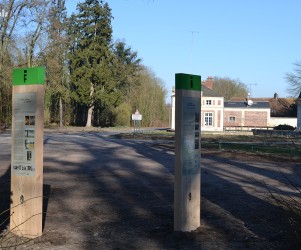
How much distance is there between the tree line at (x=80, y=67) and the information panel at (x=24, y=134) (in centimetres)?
3476

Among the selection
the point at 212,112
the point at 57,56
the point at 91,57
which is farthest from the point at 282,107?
the point at 57,56

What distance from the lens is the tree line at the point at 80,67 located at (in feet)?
141

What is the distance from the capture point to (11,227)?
630 cm

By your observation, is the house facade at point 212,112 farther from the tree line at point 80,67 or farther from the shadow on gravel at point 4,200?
the shadow on gravel at point 4,200

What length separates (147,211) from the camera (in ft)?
25.9

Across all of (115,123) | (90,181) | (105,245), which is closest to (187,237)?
(105,245)

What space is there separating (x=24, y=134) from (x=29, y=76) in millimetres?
788

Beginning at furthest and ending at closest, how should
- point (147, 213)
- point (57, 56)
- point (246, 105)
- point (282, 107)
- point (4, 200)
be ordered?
point (282, 107) < point (246, 105) < point (57, 56) < point (4, 200) < point (147, 213)

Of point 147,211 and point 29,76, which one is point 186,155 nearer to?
point 147,211

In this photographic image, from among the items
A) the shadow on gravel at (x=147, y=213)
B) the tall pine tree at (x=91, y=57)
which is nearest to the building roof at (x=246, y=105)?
the tall pine tree at (x=91, y=57)

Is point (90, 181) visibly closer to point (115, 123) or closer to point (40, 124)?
point (40, 124)

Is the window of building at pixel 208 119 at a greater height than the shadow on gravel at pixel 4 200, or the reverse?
the window of building at pixel 208 119

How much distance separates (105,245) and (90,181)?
18.8ft

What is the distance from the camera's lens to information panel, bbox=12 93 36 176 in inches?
242
